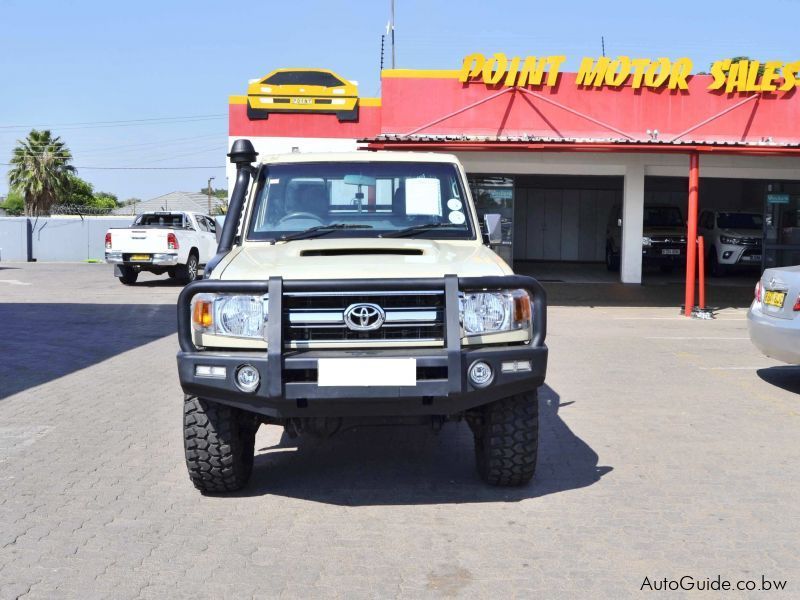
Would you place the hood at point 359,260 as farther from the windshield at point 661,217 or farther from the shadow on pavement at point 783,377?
the windshield at point 661,217

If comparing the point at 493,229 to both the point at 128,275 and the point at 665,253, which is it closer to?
the point at 128,275

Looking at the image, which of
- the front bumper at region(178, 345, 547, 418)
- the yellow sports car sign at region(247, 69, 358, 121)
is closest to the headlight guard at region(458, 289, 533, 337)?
the front bumper at region(178, 345, 547, 418)

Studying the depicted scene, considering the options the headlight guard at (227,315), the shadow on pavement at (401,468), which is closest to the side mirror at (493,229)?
the shadow on pavement at (401,468)

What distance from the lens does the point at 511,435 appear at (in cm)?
512

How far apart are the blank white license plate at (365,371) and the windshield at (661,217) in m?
20.0

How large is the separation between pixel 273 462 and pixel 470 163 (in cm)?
1388

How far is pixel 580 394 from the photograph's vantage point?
334 inches

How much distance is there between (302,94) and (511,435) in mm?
22234

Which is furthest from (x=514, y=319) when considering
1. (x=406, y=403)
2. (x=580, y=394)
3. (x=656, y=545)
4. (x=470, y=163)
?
(x=470, y=163)

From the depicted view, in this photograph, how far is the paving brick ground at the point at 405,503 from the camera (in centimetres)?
407

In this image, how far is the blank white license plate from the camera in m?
4.52

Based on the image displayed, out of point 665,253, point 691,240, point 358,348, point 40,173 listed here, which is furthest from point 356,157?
point 40,173

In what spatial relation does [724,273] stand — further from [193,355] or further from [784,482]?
[193,355]

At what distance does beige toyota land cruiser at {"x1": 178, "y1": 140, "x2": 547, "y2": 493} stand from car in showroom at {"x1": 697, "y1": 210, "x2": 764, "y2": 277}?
62.3ft
